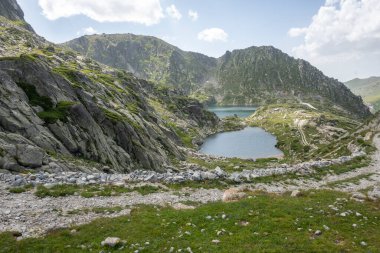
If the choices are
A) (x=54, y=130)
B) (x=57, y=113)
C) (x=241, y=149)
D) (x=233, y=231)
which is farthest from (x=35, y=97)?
(x=241, y=149)

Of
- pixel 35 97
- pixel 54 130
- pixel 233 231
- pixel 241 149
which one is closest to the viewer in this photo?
Answer: pixel 233 231

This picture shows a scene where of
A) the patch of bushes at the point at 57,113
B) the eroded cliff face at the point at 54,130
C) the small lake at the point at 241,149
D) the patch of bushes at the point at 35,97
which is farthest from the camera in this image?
the small lake at the point at 241,149

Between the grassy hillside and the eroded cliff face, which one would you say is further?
the eroded cliff face

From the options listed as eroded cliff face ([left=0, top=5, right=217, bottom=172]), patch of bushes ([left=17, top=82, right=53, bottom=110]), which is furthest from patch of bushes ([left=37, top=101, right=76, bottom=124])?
patch of bushes ([left=17, top=82, right=53, bottom=110])

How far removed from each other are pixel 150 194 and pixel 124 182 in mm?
3860

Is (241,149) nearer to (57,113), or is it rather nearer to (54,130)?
(57,113)

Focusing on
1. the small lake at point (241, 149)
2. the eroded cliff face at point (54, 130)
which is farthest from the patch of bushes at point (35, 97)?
the small lake at point (241, 149)

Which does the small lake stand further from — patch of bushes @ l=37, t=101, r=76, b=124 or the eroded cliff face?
patch of bushes @ l=37, t=101, r=76, b=124

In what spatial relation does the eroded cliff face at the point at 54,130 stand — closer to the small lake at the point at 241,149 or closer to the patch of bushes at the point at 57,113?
the patch of bushes at the point at 57,113

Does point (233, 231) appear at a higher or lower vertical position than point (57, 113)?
lower

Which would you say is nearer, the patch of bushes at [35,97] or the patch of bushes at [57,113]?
the patch of bushes at [57,113]

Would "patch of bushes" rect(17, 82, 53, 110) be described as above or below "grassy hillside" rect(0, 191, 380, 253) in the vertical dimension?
above

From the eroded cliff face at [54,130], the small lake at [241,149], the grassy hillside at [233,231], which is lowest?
the small lake at [241,149]

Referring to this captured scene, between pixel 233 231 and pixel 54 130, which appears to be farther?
pixel 54 130
